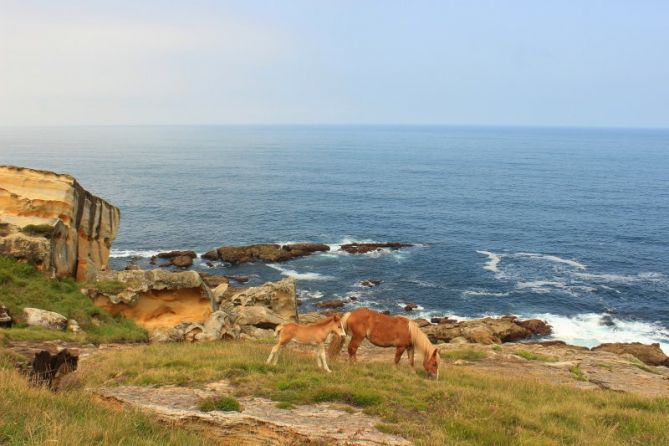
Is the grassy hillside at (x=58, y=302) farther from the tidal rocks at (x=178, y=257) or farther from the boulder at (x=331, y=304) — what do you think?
the tidal rocks at (x=178, y=257)

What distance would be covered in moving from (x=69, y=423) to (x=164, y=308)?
2154 cm

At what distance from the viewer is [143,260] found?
230 ft

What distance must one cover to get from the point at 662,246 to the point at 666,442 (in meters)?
75.8

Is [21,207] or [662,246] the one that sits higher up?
[21,207]

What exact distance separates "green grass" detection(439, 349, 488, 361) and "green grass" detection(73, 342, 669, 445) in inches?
277

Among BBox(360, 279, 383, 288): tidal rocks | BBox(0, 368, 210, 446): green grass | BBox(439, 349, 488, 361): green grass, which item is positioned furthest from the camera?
BBox(360, 279, 383, 288): tidal rocks

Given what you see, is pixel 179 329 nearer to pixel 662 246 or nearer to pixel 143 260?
pixel 143 260

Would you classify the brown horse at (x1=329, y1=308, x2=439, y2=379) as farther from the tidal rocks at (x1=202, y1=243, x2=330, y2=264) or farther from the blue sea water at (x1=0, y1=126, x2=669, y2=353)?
the tidal rocks at (x1=202, y1=243, x2=330, y2=264)

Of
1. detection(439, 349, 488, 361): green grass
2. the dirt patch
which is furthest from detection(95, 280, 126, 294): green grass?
detection(439, 349, 488, 361): green grass

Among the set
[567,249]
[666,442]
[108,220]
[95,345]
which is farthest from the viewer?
[567,249]

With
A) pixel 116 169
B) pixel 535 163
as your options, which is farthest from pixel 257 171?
pixel 535 163

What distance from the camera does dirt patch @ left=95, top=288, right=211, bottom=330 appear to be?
29812 mm

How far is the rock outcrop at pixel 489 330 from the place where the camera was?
152 feet

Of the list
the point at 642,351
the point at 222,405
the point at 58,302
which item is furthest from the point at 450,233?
the point at 222,405
